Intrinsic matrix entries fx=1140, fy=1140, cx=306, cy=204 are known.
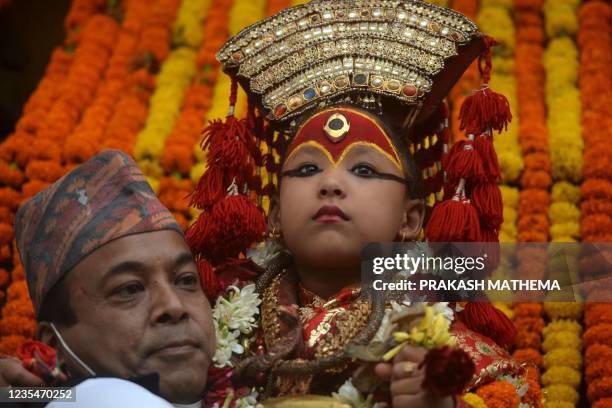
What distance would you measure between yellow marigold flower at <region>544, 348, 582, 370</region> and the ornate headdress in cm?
79

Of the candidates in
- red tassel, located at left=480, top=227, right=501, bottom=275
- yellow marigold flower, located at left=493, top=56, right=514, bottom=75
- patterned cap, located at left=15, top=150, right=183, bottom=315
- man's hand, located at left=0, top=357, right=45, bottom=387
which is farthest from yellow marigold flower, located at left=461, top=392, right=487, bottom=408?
yellow marigold flower, located at left=493, top=56, right=514, bottom=75

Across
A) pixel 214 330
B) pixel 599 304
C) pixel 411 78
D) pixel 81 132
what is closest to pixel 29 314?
pixel 81 132

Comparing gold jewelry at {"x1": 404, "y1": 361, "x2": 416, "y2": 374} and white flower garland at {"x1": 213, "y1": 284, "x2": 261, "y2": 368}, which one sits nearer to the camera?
gold jewelry at {"x1": 404, "y1": 361, "x2": 416, "y2": 374}

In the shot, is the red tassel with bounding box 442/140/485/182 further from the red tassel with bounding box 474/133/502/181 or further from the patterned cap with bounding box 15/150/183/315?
the patterned cap with bounding box 15/150/183/315

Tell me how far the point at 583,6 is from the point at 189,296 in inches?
109

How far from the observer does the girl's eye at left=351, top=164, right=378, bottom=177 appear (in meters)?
3.28

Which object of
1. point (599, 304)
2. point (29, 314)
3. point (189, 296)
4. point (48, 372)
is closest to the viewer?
point (48, 372)

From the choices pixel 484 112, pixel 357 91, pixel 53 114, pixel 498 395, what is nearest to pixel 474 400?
pixel 498 395

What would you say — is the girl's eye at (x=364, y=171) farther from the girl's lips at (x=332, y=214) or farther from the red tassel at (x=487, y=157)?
the red tassel at (x=487, y=157)

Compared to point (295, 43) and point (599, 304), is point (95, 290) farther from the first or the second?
point (599, 304)

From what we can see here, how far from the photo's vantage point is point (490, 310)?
3377 millimetres

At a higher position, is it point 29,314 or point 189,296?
point 29,314

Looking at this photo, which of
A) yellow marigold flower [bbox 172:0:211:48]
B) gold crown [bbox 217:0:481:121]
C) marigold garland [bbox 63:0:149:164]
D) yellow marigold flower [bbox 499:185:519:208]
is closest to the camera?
gold crown [bbox 217:0:481:121]

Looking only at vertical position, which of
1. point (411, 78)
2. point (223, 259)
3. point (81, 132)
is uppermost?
point (81, 132)
